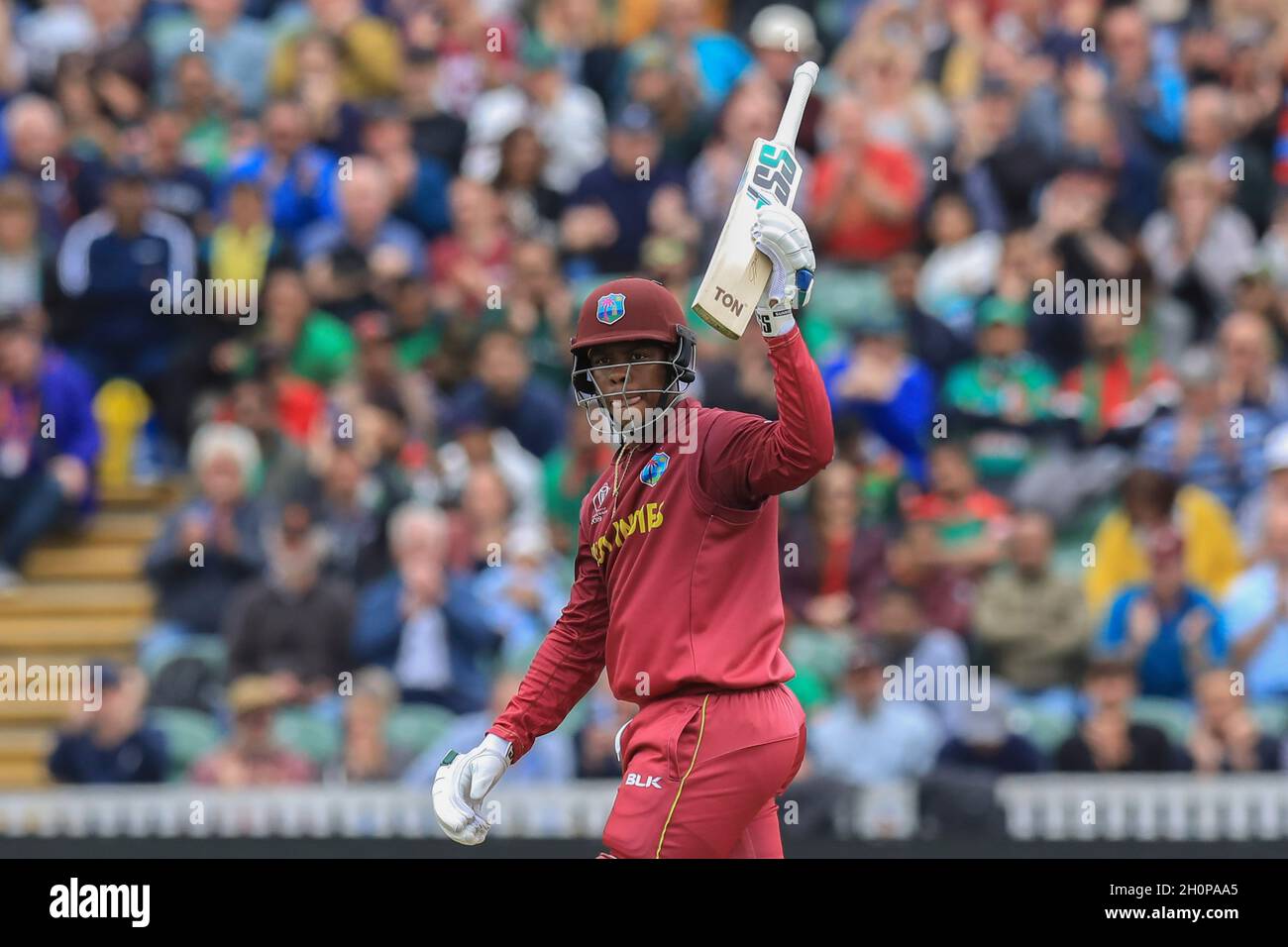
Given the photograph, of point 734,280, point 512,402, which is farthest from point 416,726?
point 734,280

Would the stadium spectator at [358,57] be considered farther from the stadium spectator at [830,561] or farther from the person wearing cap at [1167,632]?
the person wearing cap at [1167,632]

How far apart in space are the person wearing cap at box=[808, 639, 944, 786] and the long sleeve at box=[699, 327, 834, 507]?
399 cm

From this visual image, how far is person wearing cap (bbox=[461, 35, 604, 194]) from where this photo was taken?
12.2 m

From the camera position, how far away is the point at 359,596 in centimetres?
1061

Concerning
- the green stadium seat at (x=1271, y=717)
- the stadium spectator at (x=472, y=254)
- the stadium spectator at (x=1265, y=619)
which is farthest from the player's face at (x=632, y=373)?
the stadium spectator at (x=472, y=254)

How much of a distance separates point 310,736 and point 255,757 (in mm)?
257

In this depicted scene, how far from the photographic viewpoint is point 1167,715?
32.1 feet

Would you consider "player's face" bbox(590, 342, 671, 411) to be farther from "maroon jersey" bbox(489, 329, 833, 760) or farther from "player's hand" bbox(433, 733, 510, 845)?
"player's hand" bbox(433, 733, 510, 845)

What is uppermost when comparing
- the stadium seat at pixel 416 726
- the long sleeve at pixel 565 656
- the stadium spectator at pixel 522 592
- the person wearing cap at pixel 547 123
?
the person wearing cap at pixel 547 123

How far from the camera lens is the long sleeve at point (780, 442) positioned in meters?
5.47

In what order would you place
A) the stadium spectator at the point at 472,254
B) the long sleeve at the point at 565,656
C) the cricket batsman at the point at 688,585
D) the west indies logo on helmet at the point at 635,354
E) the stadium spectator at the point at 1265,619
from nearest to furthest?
the cricket batsman at the point at 688,585 < the west indies logo on helmet at the point at 635,354 < the long sleeve at the point at 565,656 < the stadium spectator at the point at 1265,619 < the stadium spectator at the point at 472,254

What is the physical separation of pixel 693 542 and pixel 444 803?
3.09 ft

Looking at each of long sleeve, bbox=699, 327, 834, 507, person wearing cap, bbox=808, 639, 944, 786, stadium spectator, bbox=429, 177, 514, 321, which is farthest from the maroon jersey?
stadium spectator, bbox=429, 177, 514, 321

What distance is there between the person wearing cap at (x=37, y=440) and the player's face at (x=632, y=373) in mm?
6191
